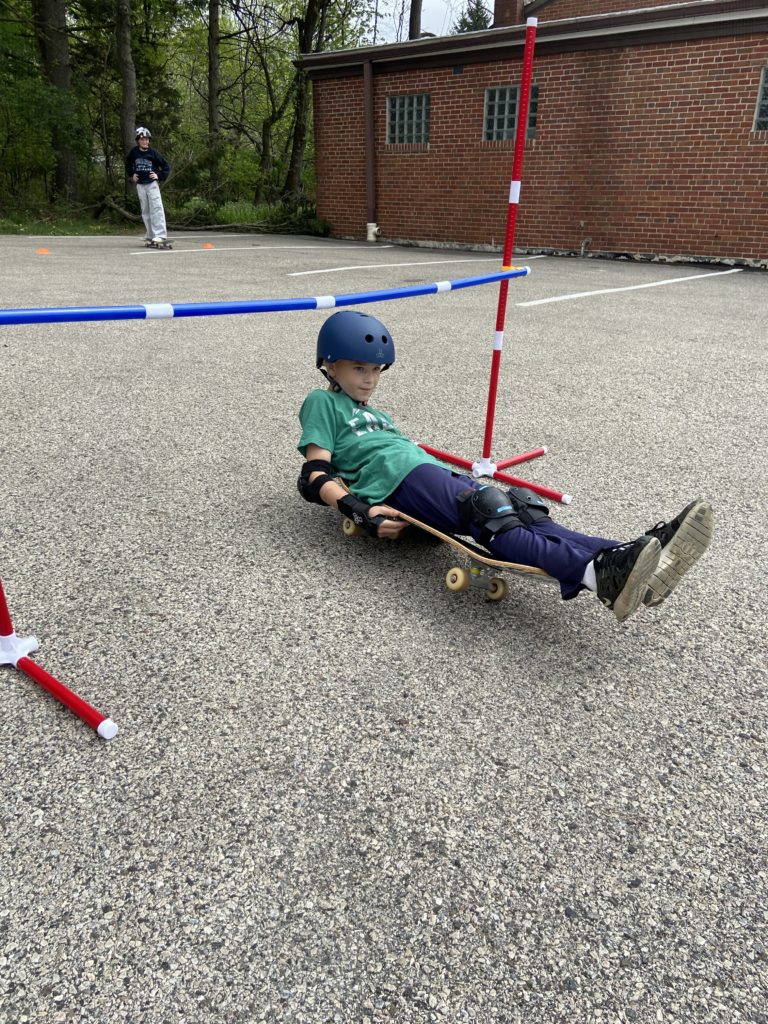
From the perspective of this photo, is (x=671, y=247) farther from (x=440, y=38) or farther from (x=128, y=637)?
(x=128, y=637)

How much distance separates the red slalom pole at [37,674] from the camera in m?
2.09

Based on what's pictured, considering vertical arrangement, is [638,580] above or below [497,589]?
above

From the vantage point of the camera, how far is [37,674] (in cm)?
A: 228

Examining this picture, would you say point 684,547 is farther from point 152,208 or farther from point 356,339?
point 152,208

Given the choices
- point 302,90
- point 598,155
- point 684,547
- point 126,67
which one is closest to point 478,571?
point 684,547

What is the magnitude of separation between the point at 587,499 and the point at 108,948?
2949mm

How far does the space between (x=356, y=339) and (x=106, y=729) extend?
1738mm

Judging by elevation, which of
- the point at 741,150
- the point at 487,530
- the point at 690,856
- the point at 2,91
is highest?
the point at 2,91

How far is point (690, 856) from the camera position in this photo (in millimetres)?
1784

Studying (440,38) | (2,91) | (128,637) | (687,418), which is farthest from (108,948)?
(2,91)

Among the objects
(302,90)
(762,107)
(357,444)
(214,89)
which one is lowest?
(357,444)

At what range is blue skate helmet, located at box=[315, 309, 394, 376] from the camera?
303 cm

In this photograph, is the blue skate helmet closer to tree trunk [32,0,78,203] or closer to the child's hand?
the child's hand

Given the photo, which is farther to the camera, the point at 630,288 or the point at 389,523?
the point at 630,288
